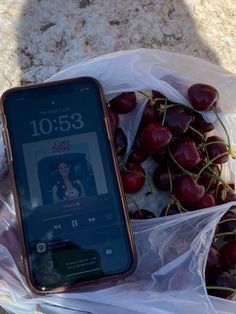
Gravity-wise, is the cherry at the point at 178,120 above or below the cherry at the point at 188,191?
above

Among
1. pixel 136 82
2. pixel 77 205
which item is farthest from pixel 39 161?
pixel 136 82

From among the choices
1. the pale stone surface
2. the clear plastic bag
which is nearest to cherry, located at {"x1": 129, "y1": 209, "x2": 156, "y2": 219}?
the clear plastic bag

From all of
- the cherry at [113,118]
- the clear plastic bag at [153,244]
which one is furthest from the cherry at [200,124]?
the cherry at [113,118]

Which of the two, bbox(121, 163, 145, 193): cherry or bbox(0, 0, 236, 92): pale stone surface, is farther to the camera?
bbox(0, 0, 236, 92): pale stone surface

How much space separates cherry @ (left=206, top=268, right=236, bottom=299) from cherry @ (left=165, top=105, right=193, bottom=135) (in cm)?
20

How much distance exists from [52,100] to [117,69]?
11 centimetres

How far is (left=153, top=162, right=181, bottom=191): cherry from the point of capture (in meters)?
0.83

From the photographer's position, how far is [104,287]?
774mm

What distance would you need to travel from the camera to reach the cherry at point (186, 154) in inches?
32.0

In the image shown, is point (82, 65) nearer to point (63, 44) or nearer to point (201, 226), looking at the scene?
point (63, 44)

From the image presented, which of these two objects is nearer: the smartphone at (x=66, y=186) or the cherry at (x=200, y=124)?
the smartphone at (x=66, y=186)

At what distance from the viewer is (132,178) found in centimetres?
82

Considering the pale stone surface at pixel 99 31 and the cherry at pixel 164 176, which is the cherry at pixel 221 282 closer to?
the cherry at pixel 164 176

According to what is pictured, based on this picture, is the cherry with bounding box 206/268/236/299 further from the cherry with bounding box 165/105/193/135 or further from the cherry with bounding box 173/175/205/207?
the cherry with bounding box 165/105/193/135
